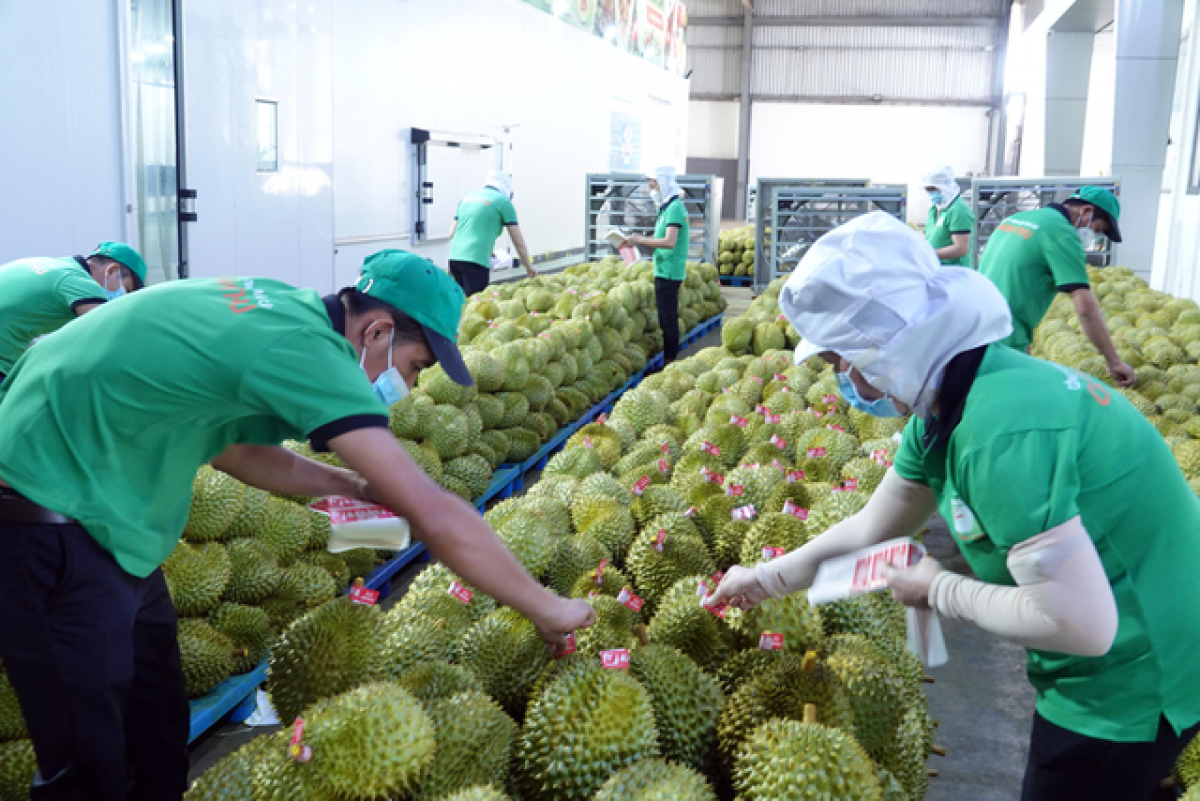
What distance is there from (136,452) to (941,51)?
31.2m

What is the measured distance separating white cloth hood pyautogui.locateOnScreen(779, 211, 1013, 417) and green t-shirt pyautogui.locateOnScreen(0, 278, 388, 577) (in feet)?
2.52

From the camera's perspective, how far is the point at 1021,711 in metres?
3.60

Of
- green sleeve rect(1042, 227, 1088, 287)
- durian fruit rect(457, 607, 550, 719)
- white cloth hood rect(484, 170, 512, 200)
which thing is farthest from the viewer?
white cloth hood rect(484, 170, 512, 200)

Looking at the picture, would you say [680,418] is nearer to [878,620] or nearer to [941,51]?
[878,620]

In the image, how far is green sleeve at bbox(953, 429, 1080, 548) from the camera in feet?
4.59

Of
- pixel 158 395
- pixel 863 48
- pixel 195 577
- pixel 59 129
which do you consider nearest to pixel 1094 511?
pixel 158 395

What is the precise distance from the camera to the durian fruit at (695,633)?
2.32 m

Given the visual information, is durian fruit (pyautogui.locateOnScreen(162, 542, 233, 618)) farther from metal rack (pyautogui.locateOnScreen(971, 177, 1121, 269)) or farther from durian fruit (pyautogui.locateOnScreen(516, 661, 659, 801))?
metal rack (pyautogui.locateOnScreen(971, 177, 1121, 269))

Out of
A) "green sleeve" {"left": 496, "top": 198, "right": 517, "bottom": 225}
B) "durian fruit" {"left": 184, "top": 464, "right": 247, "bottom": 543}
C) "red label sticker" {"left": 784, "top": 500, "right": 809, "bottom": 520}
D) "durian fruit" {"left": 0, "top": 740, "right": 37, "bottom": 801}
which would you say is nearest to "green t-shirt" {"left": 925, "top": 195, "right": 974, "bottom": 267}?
"green sleeve" {"left": 496, "top": 198, "right": 517, "bottom": 225}

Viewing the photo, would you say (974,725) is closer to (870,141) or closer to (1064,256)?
(1064,256)

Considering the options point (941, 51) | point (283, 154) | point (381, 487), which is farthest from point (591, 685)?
point (941, 51)

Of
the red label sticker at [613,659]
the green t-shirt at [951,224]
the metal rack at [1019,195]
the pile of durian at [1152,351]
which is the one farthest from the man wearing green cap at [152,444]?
the metal rack at [1019,195]

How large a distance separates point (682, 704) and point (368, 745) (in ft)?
2.14

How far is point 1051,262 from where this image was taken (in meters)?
4.55
